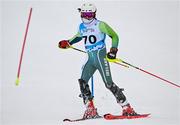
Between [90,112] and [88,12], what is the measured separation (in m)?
0.59

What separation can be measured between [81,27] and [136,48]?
37 centimetres

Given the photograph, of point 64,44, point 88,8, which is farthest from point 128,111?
point 88,8

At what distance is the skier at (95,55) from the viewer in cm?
265

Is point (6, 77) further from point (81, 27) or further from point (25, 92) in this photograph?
point (81, 27)

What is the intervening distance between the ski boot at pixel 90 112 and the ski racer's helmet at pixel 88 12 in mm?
490

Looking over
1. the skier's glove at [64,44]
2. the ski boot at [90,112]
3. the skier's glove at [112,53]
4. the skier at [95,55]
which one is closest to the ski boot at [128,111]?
the skier at [95,55]

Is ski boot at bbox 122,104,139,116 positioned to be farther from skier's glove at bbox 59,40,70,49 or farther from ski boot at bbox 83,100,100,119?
skier's glove at bbox 59,40,70,49

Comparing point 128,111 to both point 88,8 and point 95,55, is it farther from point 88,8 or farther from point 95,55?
point 88,8

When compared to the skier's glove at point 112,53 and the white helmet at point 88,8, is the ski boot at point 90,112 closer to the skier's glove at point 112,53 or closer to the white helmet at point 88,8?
the skier's glove at point 112,53

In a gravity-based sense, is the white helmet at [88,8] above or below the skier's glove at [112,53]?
above

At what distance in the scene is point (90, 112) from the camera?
264cm

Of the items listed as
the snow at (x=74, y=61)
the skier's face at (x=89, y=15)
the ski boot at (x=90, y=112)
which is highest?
the skier's face at (x=89, y=15)

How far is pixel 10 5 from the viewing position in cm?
275

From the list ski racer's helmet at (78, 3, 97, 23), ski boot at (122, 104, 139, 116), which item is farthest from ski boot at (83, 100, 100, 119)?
ski racer's helmet at (78, 3, 97, 23)
